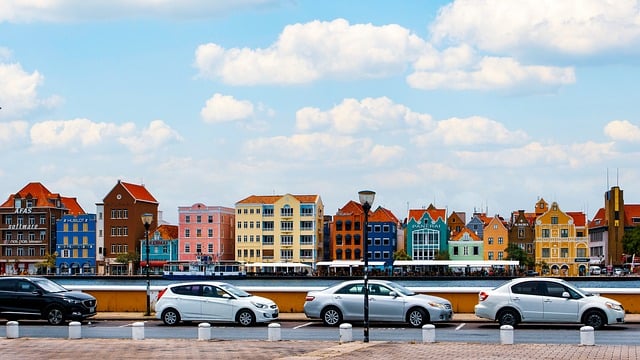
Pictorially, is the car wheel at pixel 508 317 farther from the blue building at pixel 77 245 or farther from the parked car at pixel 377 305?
the blue building at pixel 77 245

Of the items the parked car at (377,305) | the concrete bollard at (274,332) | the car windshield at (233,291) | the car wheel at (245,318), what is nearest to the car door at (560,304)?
the parked car at (377,305)

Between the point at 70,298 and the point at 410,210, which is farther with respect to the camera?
the point at 410,210

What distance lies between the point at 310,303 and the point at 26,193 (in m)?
142

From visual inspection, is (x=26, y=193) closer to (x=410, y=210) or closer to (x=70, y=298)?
(x=410, y=210)

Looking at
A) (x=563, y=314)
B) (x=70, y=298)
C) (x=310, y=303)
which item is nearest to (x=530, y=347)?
(x=563, y=314)

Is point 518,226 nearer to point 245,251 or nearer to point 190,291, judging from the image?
point 245,251

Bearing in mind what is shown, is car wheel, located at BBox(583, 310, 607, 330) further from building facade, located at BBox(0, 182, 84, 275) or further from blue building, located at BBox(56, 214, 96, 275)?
building facade, located at BBox(0, 182, 84, 275)

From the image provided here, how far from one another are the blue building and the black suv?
130 m

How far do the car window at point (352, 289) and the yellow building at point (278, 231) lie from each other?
401 feet

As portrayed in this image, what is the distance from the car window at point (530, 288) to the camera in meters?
31.7

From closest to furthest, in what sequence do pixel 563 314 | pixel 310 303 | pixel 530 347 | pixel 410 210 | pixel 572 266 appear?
pixel 530 347
pixel 563 314
pixel 310 303
pixel 572 266
pixel 410 210

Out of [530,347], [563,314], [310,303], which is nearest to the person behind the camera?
[530,347]

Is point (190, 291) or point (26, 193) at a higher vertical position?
point (26, 193)

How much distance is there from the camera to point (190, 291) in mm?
34031
